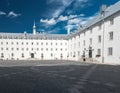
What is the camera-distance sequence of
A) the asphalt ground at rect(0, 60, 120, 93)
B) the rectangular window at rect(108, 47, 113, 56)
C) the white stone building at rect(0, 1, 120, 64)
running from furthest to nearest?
the rectangular window at rect(108, 47, 113, 56) < the white stone building at rect(0, 1, 120, 64) < the asphalt ground at rect(0, 60, 120, 93)

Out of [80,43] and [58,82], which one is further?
[80,43]

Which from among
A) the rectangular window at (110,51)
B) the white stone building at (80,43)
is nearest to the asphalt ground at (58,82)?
the white stone building at (80,43)

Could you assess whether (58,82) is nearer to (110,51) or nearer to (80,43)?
(110,51)

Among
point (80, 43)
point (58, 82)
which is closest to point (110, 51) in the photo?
point (80, 43)

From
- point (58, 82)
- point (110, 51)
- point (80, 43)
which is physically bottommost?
point (58, 82)

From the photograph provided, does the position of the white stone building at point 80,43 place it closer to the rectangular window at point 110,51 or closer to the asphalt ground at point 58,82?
the rectangular window at point 110,51

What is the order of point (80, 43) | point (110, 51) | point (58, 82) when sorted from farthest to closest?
1. point (80, 43)
2. point (110, 51)
3. point (58, 82)

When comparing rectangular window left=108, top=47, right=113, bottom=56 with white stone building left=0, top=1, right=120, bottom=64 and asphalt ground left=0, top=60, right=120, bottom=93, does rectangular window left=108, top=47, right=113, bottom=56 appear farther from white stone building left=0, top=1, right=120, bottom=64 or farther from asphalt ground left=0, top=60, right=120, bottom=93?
asphalt ground left=0, top=60, right=120, bottom=93

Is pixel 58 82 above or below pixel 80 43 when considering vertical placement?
below

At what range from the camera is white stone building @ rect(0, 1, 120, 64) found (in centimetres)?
3833

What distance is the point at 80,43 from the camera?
60.4m

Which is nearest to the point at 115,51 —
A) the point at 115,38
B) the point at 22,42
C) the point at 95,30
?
the point at 115,38

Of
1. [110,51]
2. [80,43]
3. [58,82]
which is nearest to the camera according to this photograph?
[58,82]

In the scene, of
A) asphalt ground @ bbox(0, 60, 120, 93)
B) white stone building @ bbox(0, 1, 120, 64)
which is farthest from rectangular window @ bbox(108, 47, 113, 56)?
asphalt ground @ bbox(0, 60, 120, 93)
